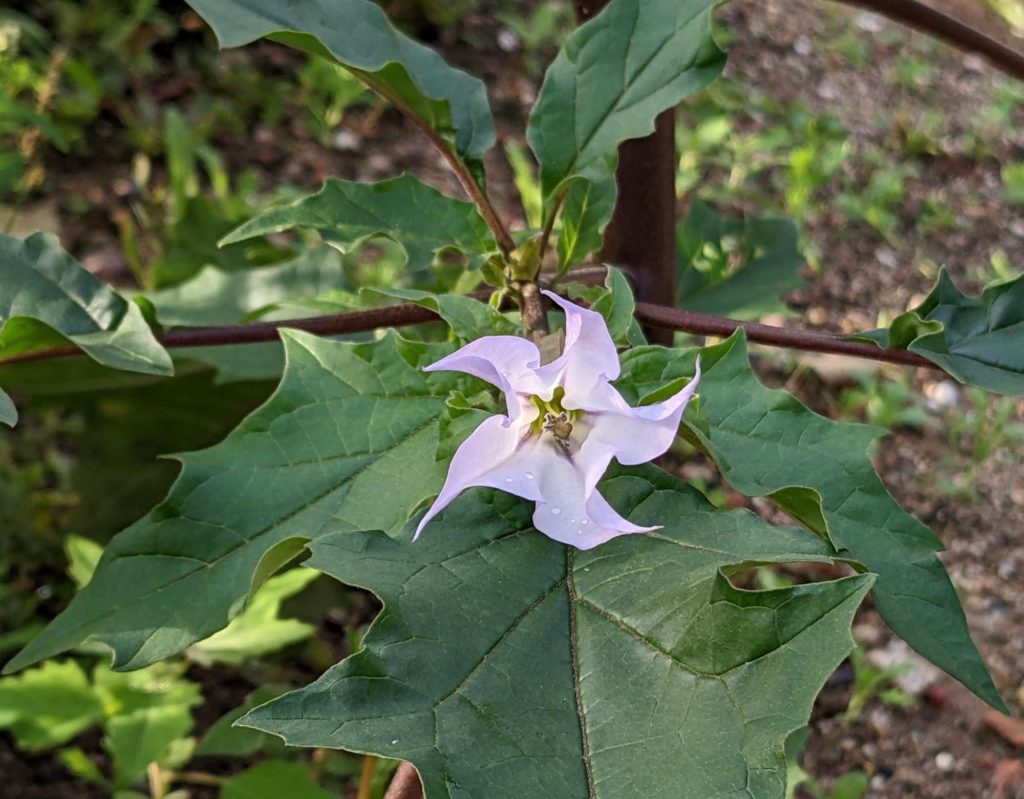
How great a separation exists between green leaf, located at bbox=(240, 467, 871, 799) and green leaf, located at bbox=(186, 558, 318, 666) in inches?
25.9

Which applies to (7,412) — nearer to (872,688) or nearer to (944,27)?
(944,27)

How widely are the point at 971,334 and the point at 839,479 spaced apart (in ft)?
0.60

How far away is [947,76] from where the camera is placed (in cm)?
311

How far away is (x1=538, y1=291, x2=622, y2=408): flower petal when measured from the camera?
0.55 meters

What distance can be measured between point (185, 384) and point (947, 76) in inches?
102

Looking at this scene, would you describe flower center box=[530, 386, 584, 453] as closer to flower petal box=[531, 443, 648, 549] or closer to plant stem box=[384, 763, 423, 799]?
flower petal box=[531, 443, 648, 549]

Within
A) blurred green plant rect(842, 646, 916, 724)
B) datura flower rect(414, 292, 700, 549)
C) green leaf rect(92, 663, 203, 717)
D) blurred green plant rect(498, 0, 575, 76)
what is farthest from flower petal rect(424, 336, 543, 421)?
blurred green plant rect(498, 0, 575, 76)

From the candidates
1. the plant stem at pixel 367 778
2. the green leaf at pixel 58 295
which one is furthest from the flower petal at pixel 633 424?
the plant stem at pixel 367 778

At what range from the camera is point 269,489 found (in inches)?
25.5

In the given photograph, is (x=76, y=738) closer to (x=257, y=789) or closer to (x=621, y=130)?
(x=257, y=789)

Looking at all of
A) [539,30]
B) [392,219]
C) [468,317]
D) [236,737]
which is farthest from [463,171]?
[539,30]

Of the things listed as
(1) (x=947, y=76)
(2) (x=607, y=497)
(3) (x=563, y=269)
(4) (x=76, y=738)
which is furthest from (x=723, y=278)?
(1) (x=947, y=76)

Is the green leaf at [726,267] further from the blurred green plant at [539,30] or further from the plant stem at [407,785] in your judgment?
the blurred green plant at [539,30]

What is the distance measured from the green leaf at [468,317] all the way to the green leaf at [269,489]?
0.02 meters
